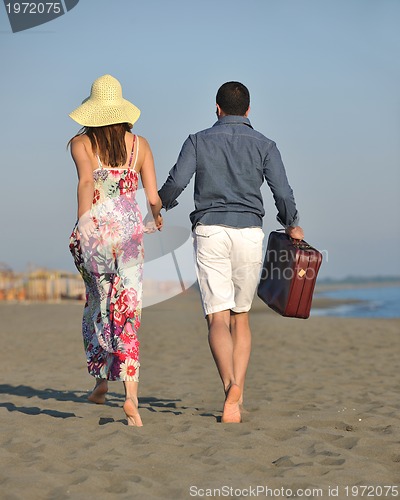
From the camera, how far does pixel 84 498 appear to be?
3016mm

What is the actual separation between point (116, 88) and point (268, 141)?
3.16 feet

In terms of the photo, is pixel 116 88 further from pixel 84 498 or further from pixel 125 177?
pixel 84 498

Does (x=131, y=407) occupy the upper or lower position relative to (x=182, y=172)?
lower

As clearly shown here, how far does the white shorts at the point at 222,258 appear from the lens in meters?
4.69

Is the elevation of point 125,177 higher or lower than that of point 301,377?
higher

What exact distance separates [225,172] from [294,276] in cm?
75

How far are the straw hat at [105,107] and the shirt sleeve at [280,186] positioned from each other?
2.78 ft

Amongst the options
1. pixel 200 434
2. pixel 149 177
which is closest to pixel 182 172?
pixel 149 177

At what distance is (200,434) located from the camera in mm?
4199

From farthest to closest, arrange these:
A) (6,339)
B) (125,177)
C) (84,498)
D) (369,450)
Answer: (6,339) < (125,177) < (369,450) < (84,498)

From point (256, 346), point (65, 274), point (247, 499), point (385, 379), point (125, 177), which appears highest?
point (125, 177)

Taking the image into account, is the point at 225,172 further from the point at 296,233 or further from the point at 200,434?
the point at 200,434

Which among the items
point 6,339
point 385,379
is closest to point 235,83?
point 385,379

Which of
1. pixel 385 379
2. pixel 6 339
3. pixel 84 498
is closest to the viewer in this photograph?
pixel 84 498
